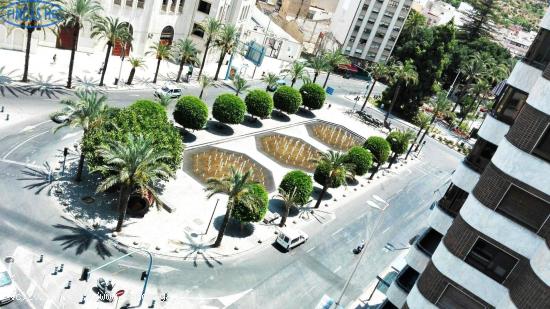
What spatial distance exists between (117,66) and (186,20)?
65.9 feet

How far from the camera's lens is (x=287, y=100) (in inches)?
3059

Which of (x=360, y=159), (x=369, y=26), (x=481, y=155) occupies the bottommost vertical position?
(x=360, y=159)

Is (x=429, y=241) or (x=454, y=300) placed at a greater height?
(x=454, y=300)

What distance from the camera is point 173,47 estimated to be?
299ft

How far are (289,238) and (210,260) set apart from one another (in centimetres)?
806

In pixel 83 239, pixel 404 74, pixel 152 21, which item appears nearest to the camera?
pixel 83 239

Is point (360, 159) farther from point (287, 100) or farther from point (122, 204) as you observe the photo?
point (122, 204)

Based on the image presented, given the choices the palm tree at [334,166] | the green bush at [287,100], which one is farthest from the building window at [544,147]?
the green bush at [287,100]

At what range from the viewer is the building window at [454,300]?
21.6m

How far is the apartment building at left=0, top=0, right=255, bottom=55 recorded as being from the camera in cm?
7544

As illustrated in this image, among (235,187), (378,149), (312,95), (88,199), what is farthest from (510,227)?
(312,95)

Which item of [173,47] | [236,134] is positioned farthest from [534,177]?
[173,47]
